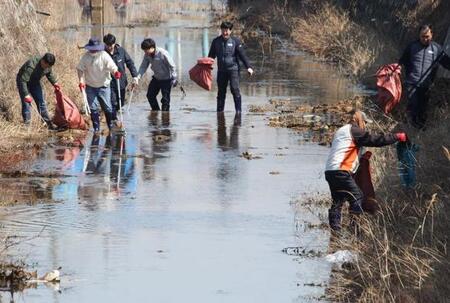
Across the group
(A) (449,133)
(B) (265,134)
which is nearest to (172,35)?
(B) (265,134)

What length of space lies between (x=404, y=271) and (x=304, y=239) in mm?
2774

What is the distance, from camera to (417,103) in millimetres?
19250

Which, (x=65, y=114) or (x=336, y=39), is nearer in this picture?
(x=65, y=114)

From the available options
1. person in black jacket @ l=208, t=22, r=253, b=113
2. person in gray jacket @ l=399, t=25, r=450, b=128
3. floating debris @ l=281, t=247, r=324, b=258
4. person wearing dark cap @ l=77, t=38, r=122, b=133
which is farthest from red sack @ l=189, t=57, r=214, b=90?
floating debris @ l=281, t=247, r=324, b=258

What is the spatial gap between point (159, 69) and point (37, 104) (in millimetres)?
3879

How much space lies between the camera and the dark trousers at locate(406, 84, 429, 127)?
19172 millimetres

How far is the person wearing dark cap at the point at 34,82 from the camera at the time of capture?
1941 cm

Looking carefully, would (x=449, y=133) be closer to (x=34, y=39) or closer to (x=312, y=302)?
(x=312, y=302)

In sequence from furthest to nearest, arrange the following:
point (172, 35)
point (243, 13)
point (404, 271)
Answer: point (243, 13)
point (172, 35)
point (404, 271)

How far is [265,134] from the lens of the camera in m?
20.5

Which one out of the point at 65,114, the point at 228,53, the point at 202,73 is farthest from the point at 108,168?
the point at 202,73

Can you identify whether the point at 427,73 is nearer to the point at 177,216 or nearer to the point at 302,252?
the point at 177,216

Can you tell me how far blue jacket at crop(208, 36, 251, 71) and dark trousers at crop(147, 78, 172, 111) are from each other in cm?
110

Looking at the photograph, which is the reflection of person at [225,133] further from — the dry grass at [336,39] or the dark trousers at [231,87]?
the dry grass at [336,39]
